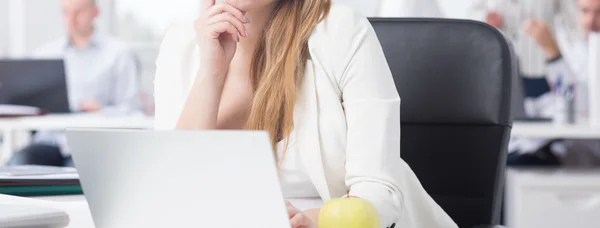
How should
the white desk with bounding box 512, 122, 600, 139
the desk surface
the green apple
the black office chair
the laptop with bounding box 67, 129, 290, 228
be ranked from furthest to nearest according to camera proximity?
the desk surface
the white desk with bounding box 512, 122, 600, 139
the black office chair
the green apple
the laptop with bounding box 67, 129, 290, 228

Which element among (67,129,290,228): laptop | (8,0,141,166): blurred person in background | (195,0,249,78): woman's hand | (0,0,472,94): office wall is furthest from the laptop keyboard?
(0,0,472,94): office wall

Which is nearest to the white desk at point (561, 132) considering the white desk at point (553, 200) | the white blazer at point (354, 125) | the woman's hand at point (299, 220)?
the white desk at point (553, 200)

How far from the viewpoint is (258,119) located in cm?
122

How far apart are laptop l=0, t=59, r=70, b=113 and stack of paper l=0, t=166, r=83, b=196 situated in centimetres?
229

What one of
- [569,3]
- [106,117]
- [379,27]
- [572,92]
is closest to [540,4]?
[569,3]

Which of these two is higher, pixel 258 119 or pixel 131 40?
pixel 258 119

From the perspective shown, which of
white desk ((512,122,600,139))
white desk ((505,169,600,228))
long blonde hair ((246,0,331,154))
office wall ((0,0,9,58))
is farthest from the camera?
office wall ((0,0,9,58))

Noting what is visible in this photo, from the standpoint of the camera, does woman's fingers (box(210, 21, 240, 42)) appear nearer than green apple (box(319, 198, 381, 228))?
No

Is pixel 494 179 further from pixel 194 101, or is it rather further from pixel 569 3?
pixel 569 3

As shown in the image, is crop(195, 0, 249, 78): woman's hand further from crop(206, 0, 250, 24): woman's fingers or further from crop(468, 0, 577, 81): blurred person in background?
crop(468, 0, 577, 81): blurred person in background

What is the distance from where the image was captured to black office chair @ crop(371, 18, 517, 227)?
1.37 metres

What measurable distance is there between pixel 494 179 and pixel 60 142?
2.59m

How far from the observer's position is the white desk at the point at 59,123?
3064 mm

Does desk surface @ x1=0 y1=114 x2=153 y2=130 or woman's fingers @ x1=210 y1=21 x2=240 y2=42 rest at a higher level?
woman's fingers @ x1=210 y1=21 x2=240 y2=42
